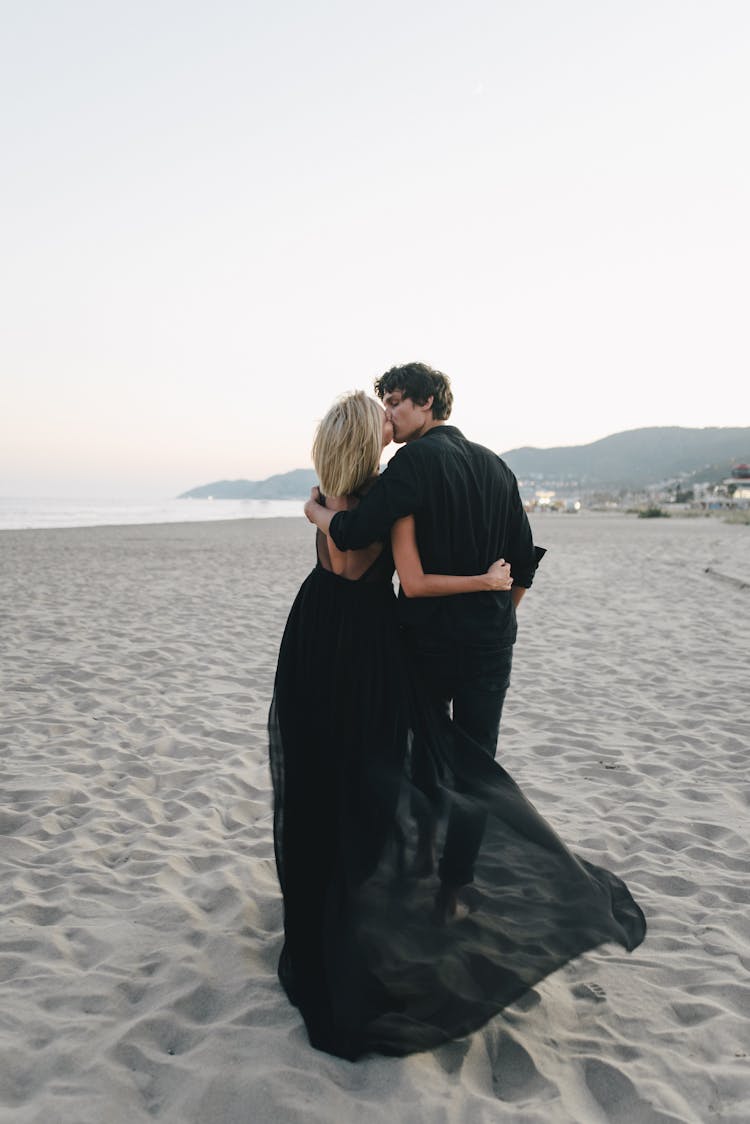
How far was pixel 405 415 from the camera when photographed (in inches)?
97.3

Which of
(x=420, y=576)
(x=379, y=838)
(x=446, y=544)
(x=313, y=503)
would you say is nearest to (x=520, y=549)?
(x=446, y=544)

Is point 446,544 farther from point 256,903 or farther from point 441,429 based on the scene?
point 256,903

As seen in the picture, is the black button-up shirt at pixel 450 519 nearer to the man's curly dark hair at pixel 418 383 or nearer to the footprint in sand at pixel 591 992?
the man's curly dark hair at pixel 418 383

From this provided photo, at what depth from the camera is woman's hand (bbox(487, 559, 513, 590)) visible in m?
2.50

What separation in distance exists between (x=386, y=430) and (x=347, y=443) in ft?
0.47

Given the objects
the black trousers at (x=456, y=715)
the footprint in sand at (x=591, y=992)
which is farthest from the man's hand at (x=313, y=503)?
the footprint in sand at (x=591, y=992)

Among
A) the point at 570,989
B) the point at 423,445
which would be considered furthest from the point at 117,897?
the point at 423,445

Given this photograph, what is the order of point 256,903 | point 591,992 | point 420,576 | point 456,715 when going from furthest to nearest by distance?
point 256,903, point 456,715, point 591,992, point 420,576

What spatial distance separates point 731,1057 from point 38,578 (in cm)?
1342

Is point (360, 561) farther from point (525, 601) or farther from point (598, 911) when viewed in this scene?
point (525, 601)

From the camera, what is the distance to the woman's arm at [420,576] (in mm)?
2400

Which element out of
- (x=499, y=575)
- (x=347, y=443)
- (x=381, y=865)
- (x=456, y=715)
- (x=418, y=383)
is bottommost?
(x=381, y=865)

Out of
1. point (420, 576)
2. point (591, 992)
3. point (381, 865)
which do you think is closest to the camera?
point (381, 865)

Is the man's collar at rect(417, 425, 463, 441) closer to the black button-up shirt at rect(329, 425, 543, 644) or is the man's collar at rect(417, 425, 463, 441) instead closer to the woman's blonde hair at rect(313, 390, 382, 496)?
the black button-up shirt at rect(329, 425, 543, 644)
